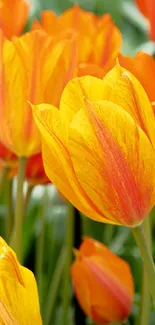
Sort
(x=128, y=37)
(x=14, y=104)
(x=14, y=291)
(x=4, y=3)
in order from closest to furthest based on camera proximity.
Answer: (x=14, y=291) → (x=14, y=104) → (x=4, y=3) → (x=128, y=37)

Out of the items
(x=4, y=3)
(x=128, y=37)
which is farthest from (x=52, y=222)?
(x=128, y=37)

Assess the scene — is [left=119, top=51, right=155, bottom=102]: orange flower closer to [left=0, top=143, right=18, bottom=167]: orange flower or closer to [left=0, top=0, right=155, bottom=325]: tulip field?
[left=0, top=0, right=155, bottom=325]: tulip field

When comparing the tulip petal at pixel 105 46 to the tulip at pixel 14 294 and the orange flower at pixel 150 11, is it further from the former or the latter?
the tulip at pixel 14 294

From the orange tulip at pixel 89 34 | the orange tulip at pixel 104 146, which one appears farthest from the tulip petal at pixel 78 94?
the orange tulip at pixel 89 34

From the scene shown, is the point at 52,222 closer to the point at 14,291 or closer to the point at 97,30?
the point at 97,30

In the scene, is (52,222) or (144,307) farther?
(52,222)

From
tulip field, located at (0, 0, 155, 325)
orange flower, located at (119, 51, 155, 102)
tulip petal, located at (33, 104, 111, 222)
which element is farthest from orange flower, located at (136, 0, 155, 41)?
tulip petal, located at (33, 104, 111, 222)
